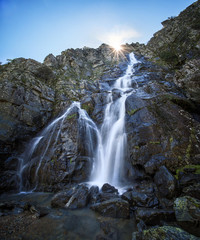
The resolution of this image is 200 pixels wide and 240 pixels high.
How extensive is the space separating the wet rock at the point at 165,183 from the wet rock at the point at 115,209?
191 centimetres

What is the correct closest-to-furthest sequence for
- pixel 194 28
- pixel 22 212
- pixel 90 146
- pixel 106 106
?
pixel 22 212 < pixel 90 146 < pixel 106 106 < pixel 194 28

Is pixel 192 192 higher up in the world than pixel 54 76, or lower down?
lower down

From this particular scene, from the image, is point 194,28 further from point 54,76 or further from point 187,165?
point 54,76

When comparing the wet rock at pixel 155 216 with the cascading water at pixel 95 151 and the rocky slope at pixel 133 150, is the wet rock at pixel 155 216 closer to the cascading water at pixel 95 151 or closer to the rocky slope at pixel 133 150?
the rocky slope at pixel 133 150

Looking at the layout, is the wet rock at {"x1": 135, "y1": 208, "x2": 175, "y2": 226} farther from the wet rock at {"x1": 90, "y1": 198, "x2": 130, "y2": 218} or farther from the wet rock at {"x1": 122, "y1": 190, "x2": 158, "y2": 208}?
the wet rock at {"x1": 122, "y1": 190, "x2": 158, "y2": 208}

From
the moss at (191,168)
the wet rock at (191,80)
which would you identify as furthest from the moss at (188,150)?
the wet rock at (191,80)

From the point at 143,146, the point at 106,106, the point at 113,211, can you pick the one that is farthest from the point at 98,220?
the point at 106,106

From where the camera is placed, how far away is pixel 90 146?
10.2m

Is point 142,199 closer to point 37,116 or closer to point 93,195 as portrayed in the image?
point 93,195

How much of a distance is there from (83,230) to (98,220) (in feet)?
2.37

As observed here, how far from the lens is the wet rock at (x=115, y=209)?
4.79 m

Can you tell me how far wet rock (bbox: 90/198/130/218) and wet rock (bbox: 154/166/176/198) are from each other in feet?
6.28

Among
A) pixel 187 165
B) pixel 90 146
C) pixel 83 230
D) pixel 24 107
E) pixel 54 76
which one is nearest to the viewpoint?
pixel 83 230

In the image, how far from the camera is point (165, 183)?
221 inches
